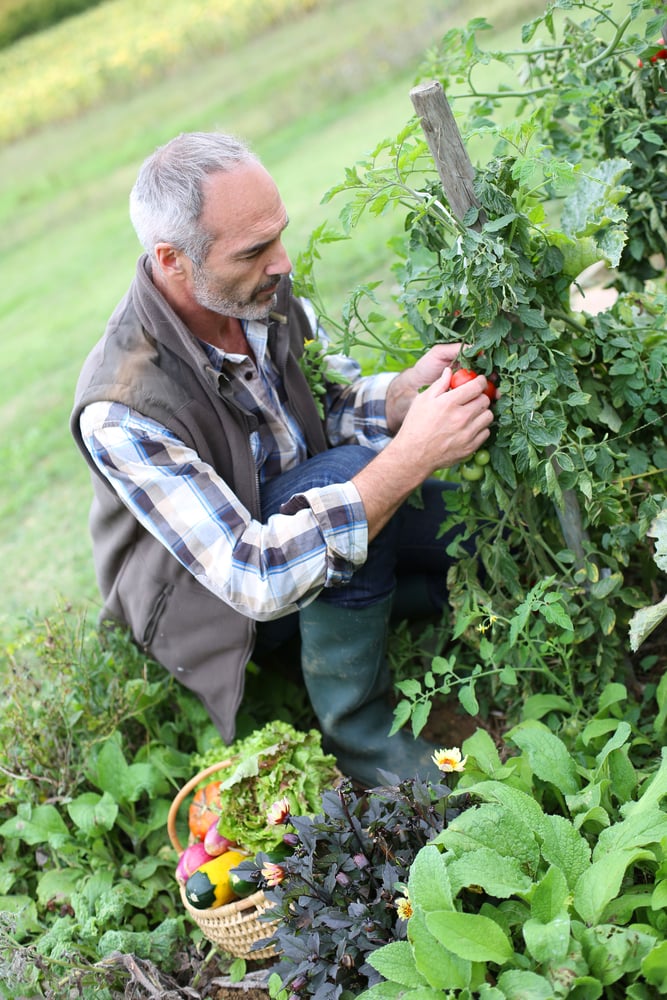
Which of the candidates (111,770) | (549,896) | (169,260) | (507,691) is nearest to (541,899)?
(549,896)

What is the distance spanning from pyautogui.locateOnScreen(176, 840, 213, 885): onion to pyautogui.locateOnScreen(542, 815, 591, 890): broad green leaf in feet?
2.79

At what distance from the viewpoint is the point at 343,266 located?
19.5 feet

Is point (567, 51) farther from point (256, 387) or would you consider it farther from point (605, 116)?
point (256, 387)

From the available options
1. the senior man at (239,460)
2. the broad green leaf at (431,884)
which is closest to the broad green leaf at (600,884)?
the broad green leaf at (431,884)

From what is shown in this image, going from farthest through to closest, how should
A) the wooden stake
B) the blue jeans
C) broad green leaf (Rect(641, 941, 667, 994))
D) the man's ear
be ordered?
the blue jeans < the man's ear < the wooden stake < broad green leaf (Rect(641, 941, 667, 994))

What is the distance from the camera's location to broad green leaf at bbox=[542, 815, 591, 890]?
1686 millimetres

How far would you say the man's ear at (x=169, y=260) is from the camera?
222 centimetres

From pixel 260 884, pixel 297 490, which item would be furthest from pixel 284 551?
pixel 260 884

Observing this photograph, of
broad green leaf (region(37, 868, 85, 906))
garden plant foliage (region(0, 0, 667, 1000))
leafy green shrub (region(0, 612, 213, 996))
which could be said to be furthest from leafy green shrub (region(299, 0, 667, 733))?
broad green leaf (region(37, 868, 85, 906))

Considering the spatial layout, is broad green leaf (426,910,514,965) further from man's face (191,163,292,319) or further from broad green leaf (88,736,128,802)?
man's face (191,163,292,319)

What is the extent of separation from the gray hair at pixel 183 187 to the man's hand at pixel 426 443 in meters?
0.61

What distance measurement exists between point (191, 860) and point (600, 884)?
101 cm

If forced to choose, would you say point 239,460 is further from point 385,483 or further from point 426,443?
point 426,443

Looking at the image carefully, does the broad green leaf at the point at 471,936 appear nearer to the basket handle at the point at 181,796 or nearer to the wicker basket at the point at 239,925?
the wicker basket at the point at 239,925
